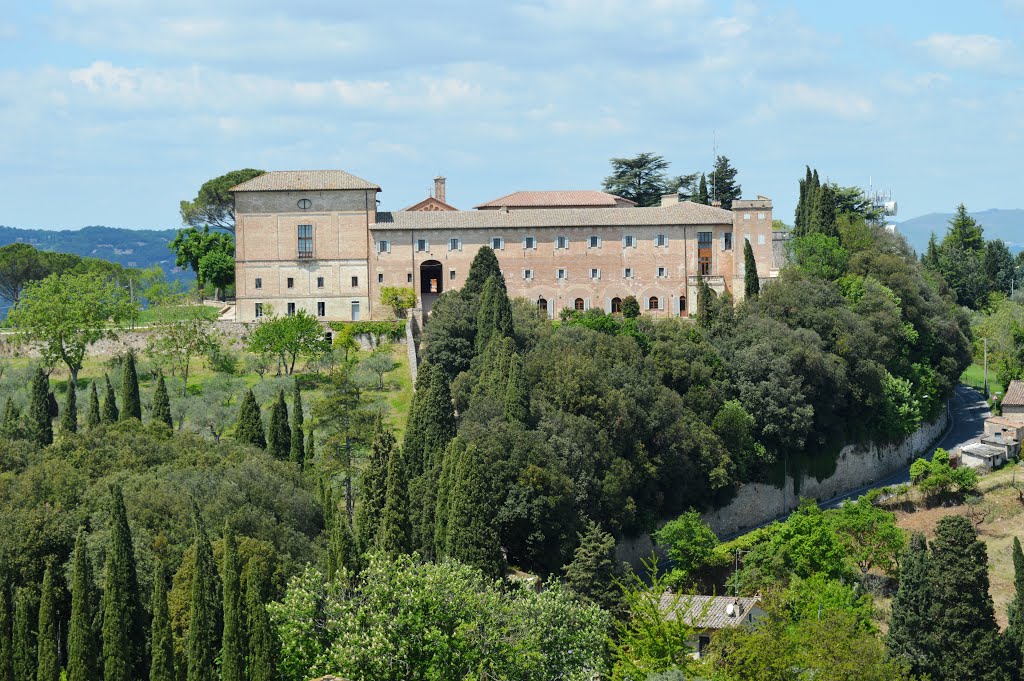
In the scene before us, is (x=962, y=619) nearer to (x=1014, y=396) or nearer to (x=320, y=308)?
(x=1014, y=396)

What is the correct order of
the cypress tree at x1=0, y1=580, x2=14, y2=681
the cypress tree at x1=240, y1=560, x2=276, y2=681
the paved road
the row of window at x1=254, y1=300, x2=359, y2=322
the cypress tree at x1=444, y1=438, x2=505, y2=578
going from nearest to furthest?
the cypress tree at x1=240, y1=560, x2=276, y2=681 → the cypress tree at x1=0, y1=580, x2=14, y2=681 → the cypress tree at x1=444, y1=438, x2=505, y2=578 → the paved road → the row of window at x1=254, y1=300, x2=359, y2=322

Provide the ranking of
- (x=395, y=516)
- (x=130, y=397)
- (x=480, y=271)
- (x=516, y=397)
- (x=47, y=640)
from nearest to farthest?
(x=47, y=640)
(x=395, y=516)
(x=516, y=397)
(x=130, y=397)
(x=480, y=271)

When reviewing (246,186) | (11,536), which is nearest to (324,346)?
(246,186)

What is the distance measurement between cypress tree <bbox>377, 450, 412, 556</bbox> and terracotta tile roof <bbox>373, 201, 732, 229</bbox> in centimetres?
2917

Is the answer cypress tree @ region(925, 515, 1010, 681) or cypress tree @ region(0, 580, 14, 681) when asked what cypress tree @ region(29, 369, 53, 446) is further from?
cypress tree @ region(925, 515, 1010, 681)

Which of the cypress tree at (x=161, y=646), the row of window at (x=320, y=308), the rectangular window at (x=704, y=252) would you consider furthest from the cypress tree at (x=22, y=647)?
the rectangular window at (x=704, y=252)

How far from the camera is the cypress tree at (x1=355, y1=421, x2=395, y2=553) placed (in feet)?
124

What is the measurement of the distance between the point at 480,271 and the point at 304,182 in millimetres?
12113

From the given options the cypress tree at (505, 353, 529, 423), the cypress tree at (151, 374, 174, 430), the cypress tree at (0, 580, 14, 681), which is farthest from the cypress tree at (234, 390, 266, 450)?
the cypress tree at (0, 580, 14, 681)

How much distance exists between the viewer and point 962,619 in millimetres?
37562

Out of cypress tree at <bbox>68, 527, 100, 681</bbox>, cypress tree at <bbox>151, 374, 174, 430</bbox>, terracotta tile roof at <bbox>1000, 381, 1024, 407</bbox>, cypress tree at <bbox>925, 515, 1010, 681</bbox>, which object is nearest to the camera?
cypress tree at <bbox>68, 527, 100, 681</bbox>

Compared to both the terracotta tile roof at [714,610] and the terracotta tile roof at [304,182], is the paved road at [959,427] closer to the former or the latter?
the terracotta tile roof at [714,610]

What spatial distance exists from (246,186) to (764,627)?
39977 mm

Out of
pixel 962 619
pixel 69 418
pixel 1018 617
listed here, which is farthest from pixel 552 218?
pixel 962 619
